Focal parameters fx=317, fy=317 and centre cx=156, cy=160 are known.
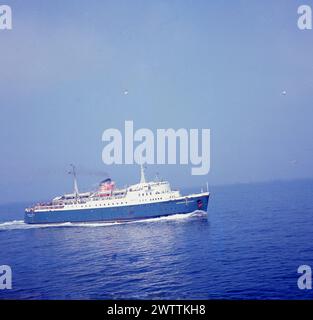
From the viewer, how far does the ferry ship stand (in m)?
12.7

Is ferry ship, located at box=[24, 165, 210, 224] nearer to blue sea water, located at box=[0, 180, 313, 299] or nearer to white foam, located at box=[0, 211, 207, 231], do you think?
white foam, located at box=[0, 211, 207, 231]

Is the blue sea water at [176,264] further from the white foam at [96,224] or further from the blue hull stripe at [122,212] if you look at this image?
the blue hull stripe at [122,212]

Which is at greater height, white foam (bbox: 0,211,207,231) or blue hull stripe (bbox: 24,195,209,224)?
blue hull stripe (bbox: 24,195,209,224)

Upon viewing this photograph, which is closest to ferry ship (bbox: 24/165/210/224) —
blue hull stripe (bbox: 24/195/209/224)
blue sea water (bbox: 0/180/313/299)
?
blue hull stripe (bbox: 24/195/209/224)

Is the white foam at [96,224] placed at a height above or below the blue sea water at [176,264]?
below

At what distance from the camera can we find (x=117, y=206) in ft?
42.0

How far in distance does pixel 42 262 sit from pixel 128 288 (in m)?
2.41

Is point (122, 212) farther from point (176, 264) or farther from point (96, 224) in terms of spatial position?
point (176, 264)

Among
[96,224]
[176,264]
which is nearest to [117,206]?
[96,224]

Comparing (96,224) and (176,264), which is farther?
(96,224)

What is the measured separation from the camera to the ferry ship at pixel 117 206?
1269 centimetres

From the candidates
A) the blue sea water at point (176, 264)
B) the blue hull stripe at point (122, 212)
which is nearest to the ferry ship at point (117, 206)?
the blue hull stripe at point (122, 212)

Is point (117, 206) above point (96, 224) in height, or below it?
above
